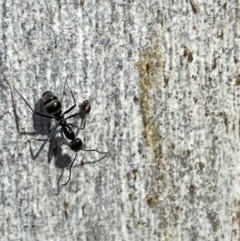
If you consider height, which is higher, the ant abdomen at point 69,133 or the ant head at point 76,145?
the ant abdomen at point 69,133

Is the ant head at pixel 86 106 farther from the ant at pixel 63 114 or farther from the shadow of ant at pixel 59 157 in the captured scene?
the shadow of ant at pixel 59 157

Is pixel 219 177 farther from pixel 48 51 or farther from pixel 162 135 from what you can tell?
pixel 48 51

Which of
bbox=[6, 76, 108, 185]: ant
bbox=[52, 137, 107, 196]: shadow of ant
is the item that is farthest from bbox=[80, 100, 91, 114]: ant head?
bbox=[52, 137, 107, 196]: shadow of ant

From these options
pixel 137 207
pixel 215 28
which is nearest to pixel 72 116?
pixel 137 207

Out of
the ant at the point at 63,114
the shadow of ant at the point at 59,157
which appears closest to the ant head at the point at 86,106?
the ant at the point at 63,114

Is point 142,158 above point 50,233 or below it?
above

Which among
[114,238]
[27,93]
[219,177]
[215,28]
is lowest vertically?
[114,238]

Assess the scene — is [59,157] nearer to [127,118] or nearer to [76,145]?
[76,145]
